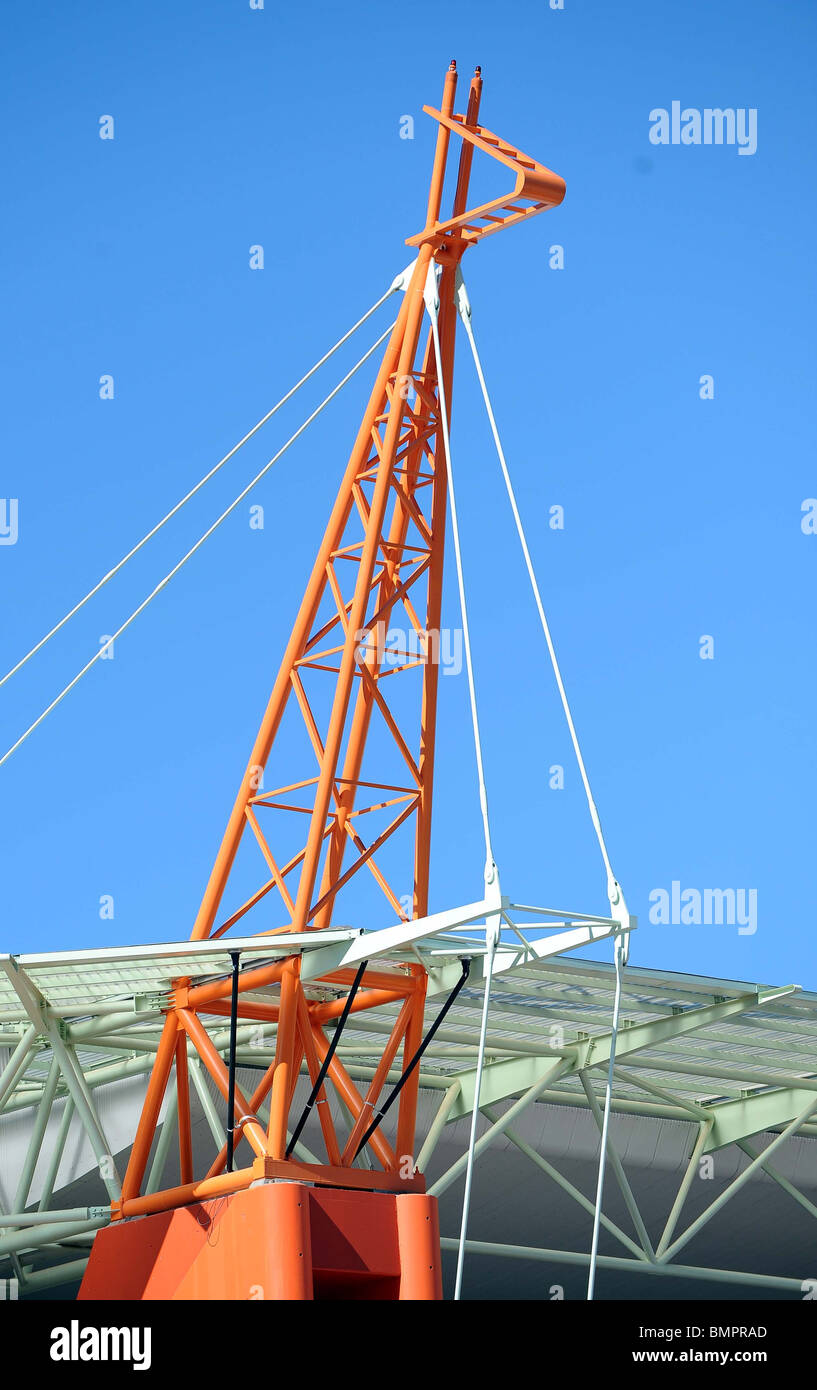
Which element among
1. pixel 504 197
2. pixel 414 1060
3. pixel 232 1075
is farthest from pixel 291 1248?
pixel 504 197

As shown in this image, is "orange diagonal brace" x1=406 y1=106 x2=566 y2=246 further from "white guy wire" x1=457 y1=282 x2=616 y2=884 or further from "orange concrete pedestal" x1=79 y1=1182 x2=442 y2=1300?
"orange concrete pedestal" x1=79 y1=1182 x2=442 y2=1300

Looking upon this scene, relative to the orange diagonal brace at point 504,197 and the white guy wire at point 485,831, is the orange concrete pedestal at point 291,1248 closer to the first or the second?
the white guy wire at point 485,831

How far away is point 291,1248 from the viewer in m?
25.5

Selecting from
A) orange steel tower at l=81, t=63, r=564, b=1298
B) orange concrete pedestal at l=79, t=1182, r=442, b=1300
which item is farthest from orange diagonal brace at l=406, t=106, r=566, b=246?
orange concrete pedestal at l=79, t=1182, r=442, b=1300

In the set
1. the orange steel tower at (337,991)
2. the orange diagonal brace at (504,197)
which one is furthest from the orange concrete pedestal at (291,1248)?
the orange diagonal brace at (504,197)

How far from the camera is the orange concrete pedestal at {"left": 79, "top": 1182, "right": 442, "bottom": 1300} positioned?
2566cm

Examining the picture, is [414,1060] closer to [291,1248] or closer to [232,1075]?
[232,1075]

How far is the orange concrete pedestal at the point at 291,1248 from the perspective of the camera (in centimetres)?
2566

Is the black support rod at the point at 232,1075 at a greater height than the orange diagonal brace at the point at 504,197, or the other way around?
the orange diagonal brace at the point at 504,197

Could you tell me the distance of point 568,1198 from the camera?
141 feet

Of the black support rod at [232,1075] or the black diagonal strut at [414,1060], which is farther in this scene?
the black diagonal strut at [414,1060]

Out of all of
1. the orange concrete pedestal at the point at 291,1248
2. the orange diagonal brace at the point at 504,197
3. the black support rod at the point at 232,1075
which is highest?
the orange diagonal brace at the point at 504,197
